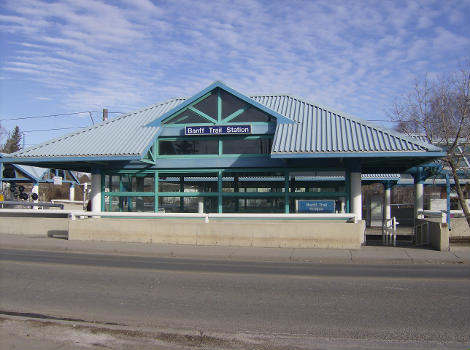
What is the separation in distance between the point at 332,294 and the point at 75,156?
12.6 metres

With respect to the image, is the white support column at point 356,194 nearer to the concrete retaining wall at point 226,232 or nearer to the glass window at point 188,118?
the concrete retaining wall at point 226,232

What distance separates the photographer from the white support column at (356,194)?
56.7 feet

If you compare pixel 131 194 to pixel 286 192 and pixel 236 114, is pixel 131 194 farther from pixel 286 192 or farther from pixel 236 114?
pixel 286 192

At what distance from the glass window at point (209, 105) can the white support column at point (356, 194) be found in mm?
5910

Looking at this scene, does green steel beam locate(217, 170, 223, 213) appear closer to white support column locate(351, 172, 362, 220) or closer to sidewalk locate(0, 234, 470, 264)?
sidewalk locate(0, 234, 470, 264)

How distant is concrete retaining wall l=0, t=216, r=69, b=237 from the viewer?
19.4 metres

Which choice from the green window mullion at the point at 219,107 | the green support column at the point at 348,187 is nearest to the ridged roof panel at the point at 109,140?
the green window mullion at the point at 219,107

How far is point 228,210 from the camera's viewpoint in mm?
18438

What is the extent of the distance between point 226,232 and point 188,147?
14.1 ft

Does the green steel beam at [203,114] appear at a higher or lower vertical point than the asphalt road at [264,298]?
higher

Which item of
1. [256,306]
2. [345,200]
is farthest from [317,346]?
[345,200]

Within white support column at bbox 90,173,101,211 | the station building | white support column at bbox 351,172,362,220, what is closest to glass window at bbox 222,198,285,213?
the station building

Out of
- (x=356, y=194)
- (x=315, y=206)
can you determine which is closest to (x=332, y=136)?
(x=356, y=194)

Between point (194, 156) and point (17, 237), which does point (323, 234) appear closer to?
point (194, 156)
